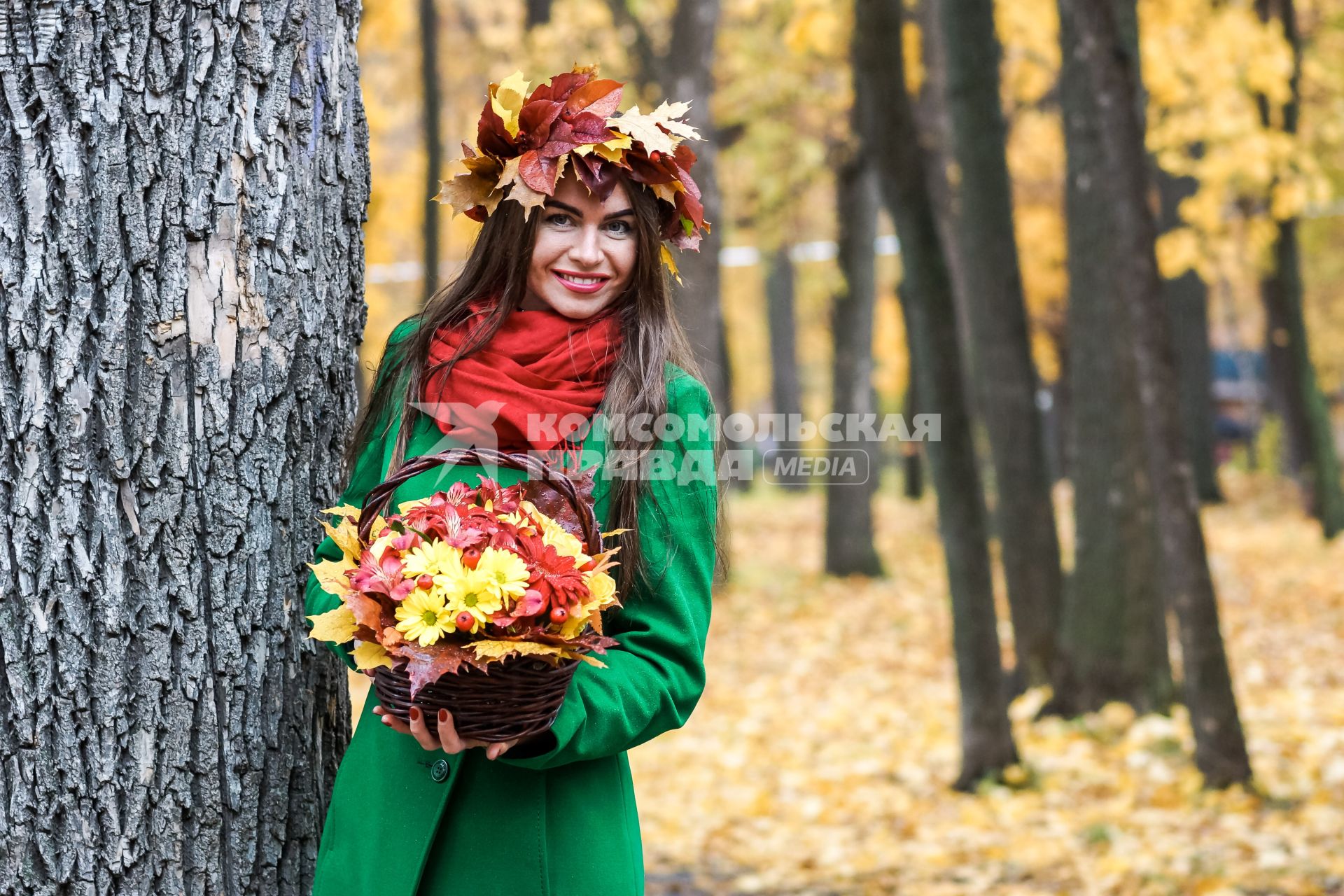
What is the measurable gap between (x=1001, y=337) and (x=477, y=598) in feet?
19.1

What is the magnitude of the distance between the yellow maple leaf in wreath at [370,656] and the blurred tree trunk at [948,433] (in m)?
4.51

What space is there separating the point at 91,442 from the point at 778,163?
1426 centimetres

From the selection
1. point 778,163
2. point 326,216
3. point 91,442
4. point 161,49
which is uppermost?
point 778,163

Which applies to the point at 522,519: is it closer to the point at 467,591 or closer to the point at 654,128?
the point at 467,591

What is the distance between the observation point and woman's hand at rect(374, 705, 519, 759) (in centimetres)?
Answer: 183

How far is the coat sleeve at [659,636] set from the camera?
199 centimetres

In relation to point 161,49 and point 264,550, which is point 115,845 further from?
point 161,49

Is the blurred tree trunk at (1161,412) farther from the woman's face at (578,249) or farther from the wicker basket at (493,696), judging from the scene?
the wicker basket at (493,696)

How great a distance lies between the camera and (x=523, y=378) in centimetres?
232

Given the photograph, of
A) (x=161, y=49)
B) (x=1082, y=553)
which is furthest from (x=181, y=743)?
(x=1082, y=553)

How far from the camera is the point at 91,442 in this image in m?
2.21

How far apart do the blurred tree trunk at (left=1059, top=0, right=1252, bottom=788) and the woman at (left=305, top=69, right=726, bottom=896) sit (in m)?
3.53

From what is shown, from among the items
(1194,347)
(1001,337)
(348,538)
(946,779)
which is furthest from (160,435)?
(1194,347)

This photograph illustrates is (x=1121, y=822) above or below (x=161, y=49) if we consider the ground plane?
below
